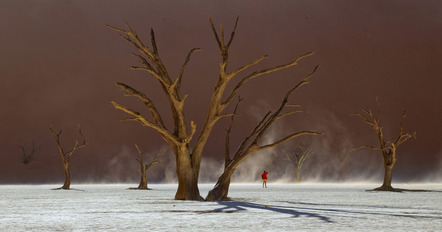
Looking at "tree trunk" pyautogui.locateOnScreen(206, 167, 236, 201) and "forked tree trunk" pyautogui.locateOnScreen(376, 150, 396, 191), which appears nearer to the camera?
"tree trunk" pyautogui.locateOnScreen(206, 167, 236, 201)

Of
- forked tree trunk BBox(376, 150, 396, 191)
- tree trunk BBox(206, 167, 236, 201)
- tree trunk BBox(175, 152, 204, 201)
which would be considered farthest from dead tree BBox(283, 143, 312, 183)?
tree trunk BBox(175, 152, 204, 201)

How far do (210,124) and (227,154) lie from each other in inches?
79.3

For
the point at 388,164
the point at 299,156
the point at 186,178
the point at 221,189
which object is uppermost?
the point at 299,156

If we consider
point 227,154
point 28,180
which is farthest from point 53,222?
point 28,180

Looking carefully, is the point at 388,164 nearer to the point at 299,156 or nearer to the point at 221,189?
the point at 221,189

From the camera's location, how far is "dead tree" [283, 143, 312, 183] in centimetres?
6950

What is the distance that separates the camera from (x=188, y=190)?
66.2 ft

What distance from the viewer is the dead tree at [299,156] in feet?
228

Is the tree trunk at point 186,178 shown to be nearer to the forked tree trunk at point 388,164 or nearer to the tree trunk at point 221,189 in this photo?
the tree trunk at point 221,189

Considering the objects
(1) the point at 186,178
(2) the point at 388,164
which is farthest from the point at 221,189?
Result: (2) the point at 388,164

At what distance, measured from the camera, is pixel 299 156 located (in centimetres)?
7025

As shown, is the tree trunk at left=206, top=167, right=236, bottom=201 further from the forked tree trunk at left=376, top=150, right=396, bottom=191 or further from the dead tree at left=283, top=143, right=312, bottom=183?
the dead tree at left=283, top=143, right=312, bottom=183

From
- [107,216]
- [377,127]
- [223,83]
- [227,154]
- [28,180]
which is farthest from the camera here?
[28,180]

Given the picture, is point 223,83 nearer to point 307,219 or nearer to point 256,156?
point 307,219
